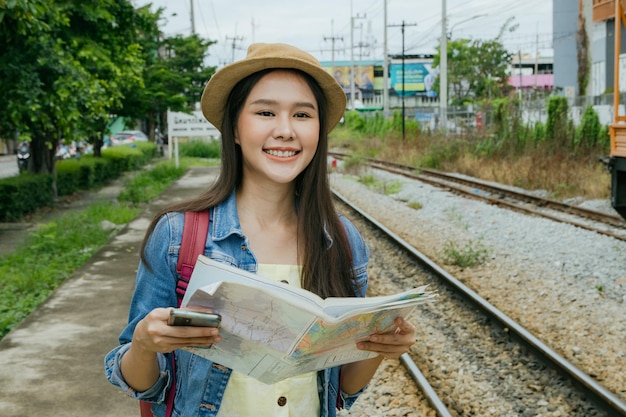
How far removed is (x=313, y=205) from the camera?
7.61ft

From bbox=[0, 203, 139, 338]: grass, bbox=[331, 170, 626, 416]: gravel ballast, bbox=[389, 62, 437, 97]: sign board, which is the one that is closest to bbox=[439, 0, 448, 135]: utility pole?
bbox=[331, 170, 626, 416]: gravel ballast

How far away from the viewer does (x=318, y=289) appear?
2.16 m

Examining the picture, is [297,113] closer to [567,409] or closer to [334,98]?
[334,98]

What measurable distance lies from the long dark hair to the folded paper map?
29 centimetres

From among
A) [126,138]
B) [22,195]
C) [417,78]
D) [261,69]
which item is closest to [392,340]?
[261,69]

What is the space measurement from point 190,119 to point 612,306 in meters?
23.4

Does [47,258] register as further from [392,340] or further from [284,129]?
[392,340]

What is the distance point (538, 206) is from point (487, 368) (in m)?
10.1

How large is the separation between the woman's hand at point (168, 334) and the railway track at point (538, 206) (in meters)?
9.98

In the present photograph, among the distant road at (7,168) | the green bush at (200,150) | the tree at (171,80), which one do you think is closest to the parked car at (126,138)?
the tree at (171,80)

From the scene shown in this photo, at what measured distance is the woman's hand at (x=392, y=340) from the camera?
1.99 meters

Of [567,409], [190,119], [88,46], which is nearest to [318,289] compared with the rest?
[567,409]

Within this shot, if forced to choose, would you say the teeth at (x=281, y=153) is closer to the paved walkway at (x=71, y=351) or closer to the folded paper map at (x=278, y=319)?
the folded paper map at (x=278, y=319)

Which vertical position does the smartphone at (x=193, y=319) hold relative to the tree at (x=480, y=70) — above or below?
below
